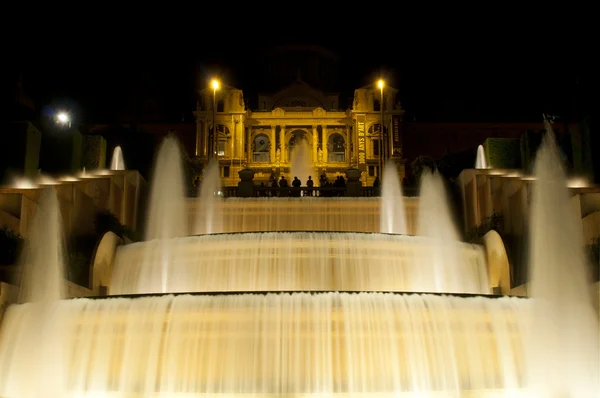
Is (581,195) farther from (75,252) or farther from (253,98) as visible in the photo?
(253,98)

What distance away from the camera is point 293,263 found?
46.5ft

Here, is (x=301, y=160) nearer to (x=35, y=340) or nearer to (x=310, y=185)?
(x=310, y=185)

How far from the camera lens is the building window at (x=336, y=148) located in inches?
2069

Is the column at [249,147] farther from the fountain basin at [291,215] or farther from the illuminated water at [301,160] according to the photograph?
the fountain basin at [291,215]

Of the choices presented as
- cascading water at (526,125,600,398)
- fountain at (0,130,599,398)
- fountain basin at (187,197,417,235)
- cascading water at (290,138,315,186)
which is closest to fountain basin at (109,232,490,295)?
cascading water at (526,125,600,398)

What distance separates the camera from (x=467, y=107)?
66.2m

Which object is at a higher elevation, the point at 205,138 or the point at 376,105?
the point at 376,105

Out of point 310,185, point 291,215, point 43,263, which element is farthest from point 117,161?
point 43,263

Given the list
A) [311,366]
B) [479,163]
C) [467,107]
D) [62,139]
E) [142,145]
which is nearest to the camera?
[311,366]

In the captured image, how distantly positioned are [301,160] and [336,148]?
2688 millimetres

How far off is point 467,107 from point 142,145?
37096 millimetres

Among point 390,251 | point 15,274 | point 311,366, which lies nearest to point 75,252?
point 15,274

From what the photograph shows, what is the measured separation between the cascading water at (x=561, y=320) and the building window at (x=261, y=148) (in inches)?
1566

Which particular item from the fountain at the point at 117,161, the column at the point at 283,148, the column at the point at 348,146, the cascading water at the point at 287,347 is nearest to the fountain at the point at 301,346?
the cascading water at the point at 287,347
